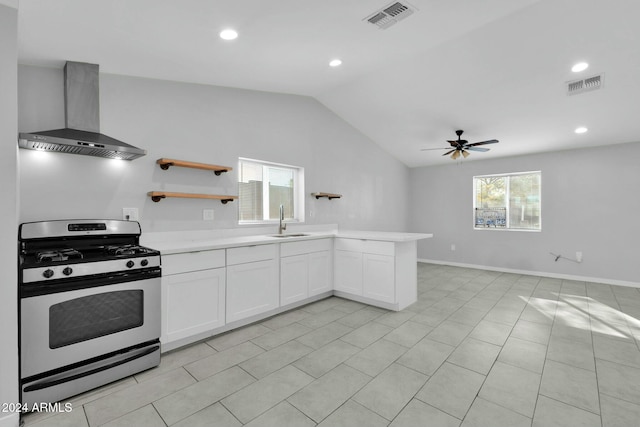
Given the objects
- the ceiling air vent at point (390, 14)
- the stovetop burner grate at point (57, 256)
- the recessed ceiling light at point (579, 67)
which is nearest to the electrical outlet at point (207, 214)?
the stovetop burner grate at point (57, 256)

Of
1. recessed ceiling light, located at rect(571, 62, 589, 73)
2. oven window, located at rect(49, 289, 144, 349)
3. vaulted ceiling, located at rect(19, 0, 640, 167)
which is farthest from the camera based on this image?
recessed ceiling light, located at rect(571, 62, 589, 73)

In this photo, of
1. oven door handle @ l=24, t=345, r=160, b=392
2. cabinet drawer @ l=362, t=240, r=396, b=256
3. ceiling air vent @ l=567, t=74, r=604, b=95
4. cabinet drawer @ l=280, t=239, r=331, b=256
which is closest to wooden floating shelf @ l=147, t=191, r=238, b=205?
cabinet drawer @ l=280, t=239, r=331, b=256

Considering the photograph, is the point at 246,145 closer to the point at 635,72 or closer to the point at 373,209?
the point at 373,209

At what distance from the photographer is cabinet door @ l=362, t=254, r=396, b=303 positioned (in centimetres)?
349

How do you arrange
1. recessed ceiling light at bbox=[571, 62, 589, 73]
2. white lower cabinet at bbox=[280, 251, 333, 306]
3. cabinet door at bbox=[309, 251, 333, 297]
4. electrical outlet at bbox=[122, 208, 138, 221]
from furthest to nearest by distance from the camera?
cabinet door at bbox=[309, 251, 333, 297], white lower cabinet at bbox=[280, 251, 333, 306], recessed ceiling light at bbox=[571, 62, 589, 73], electrical outlet at bbox=[122, 208, 138, 221]

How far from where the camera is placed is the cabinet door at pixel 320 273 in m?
3.75

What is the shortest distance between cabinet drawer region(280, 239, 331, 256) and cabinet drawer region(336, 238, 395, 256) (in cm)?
19

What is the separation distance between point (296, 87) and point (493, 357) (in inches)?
144

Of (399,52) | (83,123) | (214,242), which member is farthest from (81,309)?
(399,52)

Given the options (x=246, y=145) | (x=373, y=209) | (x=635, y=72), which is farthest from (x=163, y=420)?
(x=635, y=72)

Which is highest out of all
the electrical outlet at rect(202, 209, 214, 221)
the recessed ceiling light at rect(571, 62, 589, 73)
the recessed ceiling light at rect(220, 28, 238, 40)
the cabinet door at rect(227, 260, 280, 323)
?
the recessed ceiling light at rect(571, 62, 589, 73)

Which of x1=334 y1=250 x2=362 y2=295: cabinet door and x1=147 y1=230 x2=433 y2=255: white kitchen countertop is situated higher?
x1=147 y1=230 x2=433 y2=255: white kitchen countertop

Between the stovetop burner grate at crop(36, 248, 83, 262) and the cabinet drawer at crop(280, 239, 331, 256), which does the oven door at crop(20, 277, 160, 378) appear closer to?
the stovetop burner grate at crop(36, 248, 83, 262)

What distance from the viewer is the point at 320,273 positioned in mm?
3873
